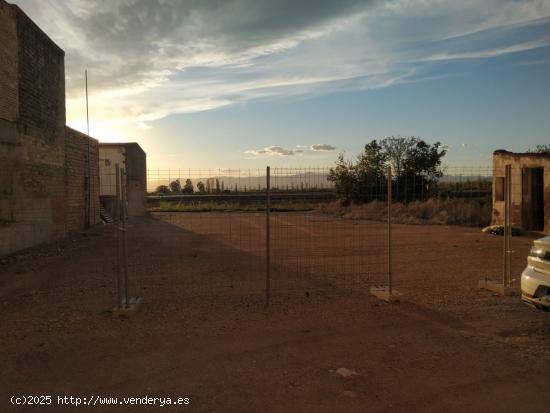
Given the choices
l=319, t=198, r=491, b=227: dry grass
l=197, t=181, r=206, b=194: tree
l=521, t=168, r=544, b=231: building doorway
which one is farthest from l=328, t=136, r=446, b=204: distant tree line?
l=197, t=181, r=206, b=194: tree

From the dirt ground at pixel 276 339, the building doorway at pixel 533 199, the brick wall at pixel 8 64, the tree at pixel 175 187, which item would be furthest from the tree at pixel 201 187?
the dirt ground at pixel 276 339

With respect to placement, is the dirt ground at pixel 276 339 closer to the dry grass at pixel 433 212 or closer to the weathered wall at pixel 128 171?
the dry grass at pixel 433 212

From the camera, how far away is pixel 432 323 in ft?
20.5

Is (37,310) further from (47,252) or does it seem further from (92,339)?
(47,252)

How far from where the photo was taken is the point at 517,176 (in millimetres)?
17625

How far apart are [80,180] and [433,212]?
17.0 metres

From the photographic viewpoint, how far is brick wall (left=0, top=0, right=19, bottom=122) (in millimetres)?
12538

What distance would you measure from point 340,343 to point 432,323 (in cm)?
154

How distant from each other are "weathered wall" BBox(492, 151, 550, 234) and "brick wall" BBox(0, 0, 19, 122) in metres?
16.0

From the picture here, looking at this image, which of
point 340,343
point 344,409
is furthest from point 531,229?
point 344,409

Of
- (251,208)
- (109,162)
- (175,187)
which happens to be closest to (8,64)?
(109,162)

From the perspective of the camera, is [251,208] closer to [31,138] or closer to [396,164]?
[396,164]

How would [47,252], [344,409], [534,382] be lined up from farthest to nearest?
[47,252] < [534,382] < [344,409]

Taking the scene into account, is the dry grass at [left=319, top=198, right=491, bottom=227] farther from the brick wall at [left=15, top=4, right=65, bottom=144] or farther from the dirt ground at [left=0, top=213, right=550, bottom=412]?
the brick wall at [left=15, top=4, right=65, bottom=144]
